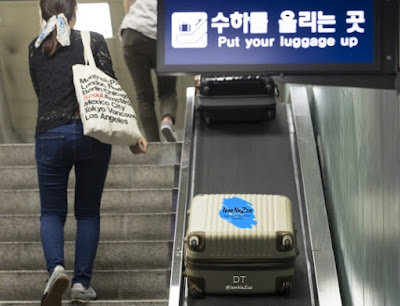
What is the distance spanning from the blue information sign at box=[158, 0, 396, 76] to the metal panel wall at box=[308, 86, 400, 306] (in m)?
0.72

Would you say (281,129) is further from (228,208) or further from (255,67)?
(255,67)

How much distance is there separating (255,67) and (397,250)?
1290 mm

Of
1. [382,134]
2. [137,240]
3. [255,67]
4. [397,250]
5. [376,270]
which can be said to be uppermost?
[255,67]

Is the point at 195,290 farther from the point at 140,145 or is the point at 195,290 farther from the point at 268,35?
the point at 268,35

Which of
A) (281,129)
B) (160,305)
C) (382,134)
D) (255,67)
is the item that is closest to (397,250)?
(382,134)

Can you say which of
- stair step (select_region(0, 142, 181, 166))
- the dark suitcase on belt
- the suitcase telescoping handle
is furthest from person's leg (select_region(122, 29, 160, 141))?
the suitcase telescoping handle

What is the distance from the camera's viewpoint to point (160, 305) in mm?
6367

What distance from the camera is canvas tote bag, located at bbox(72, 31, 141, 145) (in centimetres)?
610

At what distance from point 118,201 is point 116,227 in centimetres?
44

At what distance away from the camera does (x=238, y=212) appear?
6.27 meters

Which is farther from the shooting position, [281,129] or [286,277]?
[281,129]

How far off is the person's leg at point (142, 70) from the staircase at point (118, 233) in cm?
43

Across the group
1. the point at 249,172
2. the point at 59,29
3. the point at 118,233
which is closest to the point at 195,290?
the point at 118,233

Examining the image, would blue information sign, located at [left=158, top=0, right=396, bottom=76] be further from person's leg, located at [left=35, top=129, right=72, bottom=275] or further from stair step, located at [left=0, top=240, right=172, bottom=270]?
stair step, located at [left=0, top=240, right=172, bottom=270]
